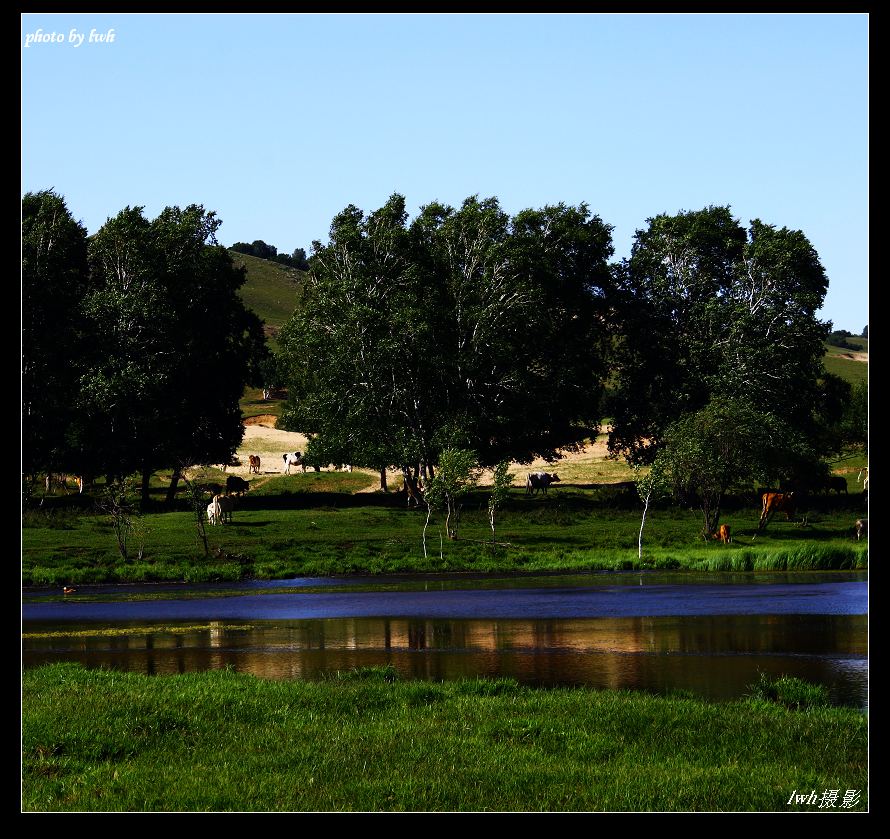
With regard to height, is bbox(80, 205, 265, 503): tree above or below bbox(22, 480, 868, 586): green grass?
above

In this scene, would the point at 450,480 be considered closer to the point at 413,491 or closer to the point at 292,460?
the point at 413,491

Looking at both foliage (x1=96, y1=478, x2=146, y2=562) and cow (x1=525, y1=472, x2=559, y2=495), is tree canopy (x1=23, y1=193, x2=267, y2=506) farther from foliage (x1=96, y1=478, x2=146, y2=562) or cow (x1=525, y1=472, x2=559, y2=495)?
cow (x1=525, y1=472, x2=559, y2=495)

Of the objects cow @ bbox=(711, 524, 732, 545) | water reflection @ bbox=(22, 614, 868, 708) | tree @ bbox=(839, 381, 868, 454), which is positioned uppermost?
tree @ bbox=(839, 381, 868, 454)

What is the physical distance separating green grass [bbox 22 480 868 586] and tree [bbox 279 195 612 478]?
4.96 metres

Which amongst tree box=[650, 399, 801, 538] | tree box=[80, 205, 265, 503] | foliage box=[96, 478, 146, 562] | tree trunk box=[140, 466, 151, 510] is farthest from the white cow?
tree box=[650, 399, 801, 538]

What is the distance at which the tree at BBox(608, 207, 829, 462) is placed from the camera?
78.4m

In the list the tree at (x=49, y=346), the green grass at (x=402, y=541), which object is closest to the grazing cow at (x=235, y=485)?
the green grass at (x=402, y=541)

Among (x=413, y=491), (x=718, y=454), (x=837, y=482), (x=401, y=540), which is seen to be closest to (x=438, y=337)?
(x=413, y=491)

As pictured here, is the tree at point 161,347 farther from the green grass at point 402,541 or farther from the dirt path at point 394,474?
the dirt path at point 394,474

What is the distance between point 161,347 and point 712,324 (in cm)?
3539

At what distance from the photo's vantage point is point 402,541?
186 ft

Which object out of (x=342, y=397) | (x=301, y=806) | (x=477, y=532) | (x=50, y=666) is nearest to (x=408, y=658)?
(x=50, y=666)

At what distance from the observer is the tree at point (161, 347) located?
240 feet
